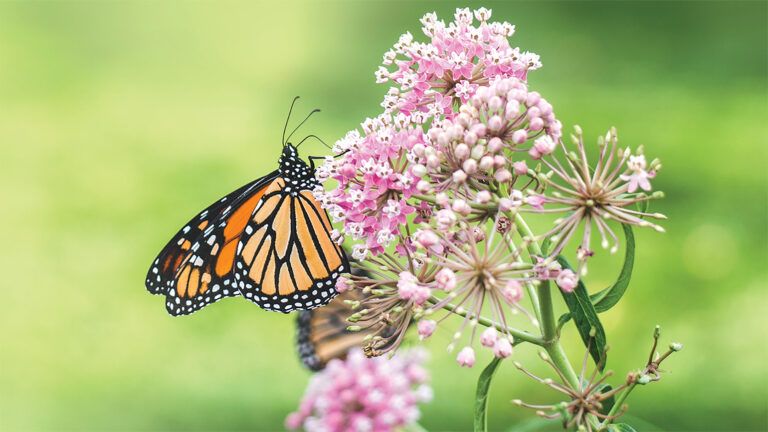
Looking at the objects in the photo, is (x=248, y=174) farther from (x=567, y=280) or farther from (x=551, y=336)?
(x=567, y=280)

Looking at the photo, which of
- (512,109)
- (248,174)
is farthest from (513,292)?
(248,174)

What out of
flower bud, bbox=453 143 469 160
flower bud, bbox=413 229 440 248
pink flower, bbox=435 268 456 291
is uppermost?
flower bud, bbox=453 143 469 160

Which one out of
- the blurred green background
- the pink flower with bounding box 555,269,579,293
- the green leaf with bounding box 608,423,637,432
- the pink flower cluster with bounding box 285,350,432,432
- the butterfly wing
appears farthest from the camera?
the blurred green background

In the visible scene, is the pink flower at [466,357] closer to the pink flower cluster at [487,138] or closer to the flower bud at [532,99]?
the pink flower cluster at [487,138]

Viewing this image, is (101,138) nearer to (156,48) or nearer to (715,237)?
(156,48)

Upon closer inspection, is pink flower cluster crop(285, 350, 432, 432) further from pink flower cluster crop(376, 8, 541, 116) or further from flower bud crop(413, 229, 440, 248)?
pink flower cluster crop(376, 8, 541, 116)

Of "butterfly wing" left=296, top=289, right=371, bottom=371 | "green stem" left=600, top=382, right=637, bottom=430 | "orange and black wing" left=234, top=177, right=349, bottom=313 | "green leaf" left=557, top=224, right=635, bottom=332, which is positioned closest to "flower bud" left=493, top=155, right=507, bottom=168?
"green leaf" left=557, top=224, right=635, bottom=332
